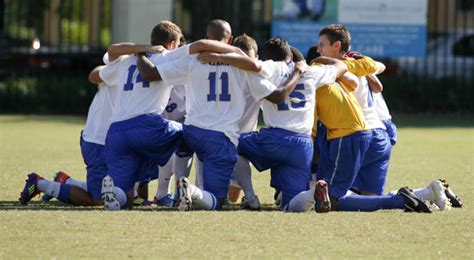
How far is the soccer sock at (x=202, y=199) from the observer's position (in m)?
8.94

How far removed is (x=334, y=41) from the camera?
9.66 metres

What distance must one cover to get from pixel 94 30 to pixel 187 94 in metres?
28.9

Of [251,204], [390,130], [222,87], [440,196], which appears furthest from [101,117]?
[440,196]

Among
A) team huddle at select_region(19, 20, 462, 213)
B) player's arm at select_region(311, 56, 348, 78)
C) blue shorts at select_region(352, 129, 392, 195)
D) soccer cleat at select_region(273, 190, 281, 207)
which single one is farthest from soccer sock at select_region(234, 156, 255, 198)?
player's arm at select_region(311, 56, 348, 78)

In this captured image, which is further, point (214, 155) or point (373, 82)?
Result: point (373, 82)

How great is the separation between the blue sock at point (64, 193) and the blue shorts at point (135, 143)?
531 millimetres

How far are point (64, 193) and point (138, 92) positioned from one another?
113cm

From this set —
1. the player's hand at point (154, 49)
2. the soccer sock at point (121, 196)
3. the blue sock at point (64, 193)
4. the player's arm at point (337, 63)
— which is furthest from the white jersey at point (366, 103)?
the blue sock at point (64, 193)

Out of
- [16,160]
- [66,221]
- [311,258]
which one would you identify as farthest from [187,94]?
[16,160]

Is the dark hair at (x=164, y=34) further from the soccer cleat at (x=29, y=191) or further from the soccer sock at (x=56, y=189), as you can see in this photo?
the soccer cleat at (x=29, y=191)

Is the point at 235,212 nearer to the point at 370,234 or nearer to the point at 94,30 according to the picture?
the point at 370,234

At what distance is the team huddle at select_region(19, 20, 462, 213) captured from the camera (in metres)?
9.19

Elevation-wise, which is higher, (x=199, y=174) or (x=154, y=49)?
(x=154, y=49)

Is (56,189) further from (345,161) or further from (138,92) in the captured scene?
(345,161)
